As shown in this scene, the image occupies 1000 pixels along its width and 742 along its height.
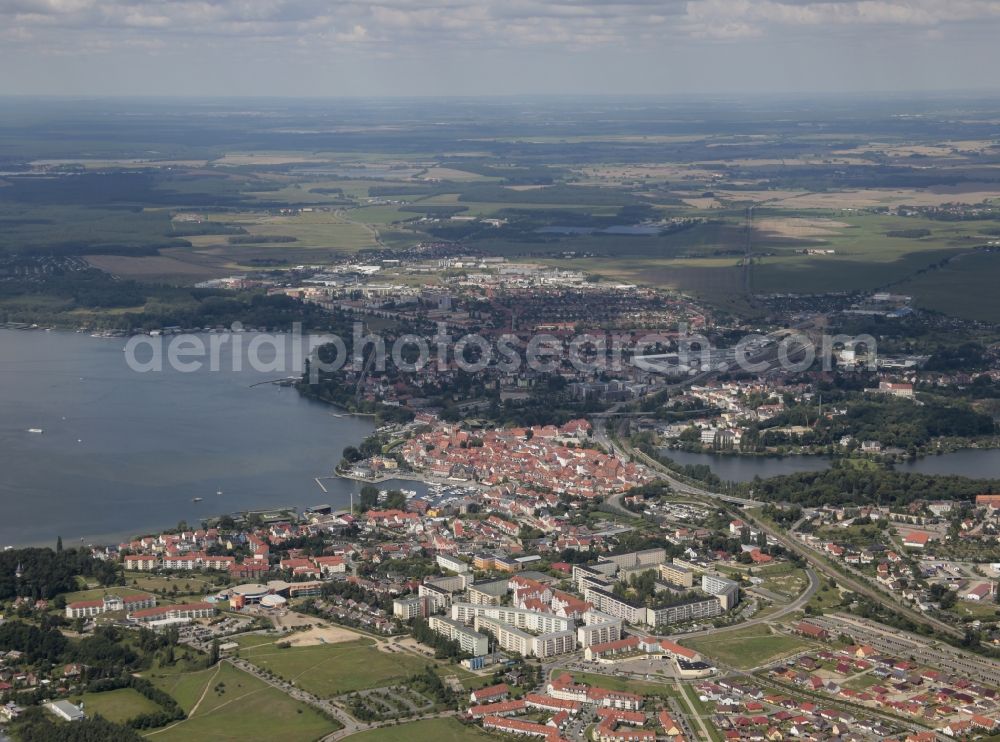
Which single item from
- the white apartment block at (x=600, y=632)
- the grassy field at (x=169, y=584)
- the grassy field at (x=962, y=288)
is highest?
the grassy field at (x=962, y=288)

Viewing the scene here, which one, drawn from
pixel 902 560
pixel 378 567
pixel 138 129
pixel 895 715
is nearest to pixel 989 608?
pixel 902 560

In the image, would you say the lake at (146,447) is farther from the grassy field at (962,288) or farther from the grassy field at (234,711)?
the grassy field at (962,288)

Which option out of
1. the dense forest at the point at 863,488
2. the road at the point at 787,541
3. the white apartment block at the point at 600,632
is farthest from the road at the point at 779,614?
the dense forest at the point at 863,488

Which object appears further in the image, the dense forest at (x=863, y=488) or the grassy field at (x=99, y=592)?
the dense forest at (x=863, y=488)

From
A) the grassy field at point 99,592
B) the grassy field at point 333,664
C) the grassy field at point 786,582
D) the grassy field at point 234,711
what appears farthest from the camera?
the grassy field at point 786,582

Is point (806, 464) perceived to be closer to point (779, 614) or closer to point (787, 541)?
point (787, 541)

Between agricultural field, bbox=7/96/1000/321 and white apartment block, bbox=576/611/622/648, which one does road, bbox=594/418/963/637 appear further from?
agricultural field, bbox=7/96/1000/321

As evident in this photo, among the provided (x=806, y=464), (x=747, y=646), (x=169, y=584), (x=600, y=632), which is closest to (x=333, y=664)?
(x=600, y=632)
